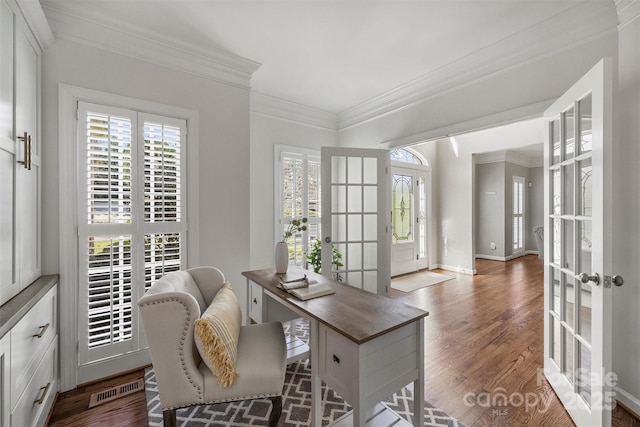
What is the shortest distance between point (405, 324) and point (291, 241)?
104 inches

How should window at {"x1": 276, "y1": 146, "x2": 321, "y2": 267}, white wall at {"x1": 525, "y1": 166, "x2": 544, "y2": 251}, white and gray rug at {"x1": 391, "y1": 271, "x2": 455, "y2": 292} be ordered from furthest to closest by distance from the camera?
white wall at {"x1": 525, "y1": 166, "x2": 544, "y2": 251}, white and gray rug at {"x1": 391, "y1": 271, "x2": 455, "y2": 292}, window at {"x1": 276, "y1": 146, "x2": 321, "y2": 267}

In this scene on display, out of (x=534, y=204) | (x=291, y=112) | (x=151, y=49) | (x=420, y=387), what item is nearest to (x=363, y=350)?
(x=420, y=387)

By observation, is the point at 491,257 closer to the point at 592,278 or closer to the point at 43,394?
the point at 592,278

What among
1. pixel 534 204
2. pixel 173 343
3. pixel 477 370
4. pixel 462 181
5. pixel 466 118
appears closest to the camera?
pixel 173 343

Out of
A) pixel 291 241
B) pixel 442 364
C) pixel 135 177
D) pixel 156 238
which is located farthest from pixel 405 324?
pixel 291 241

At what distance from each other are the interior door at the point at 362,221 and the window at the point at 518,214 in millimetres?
5254

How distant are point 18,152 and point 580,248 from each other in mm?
3218

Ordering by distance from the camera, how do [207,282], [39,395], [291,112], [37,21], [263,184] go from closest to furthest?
[39,395] → [37,21] → [207,282] → [263,184] → [291,112]

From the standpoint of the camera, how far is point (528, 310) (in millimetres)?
3441

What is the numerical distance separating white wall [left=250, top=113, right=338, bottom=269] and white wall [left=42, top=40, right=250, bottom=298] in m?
0.73

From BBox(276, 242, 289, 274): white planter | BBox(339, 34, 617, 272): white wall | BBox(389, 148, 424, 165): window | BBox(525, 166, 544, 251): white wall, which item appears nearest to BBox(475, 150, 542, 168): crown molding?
BBox(525, 166, 544, 251): white wall

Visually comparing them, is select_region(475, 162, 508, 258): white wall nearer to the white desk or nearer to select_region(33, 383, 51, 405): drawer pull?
the white desk

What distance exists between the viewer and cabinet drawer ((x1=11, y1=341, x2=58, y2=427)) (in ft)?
4.38

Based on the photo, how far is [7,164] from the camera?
143 centimetres
